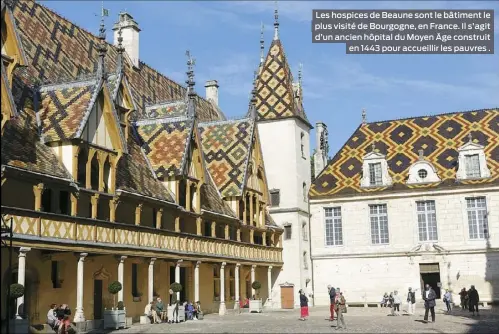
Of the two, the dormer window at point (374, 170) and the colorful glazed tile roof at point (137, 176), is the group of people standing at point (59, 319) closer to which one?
the colorful glazed tile roof at point (137, 176)

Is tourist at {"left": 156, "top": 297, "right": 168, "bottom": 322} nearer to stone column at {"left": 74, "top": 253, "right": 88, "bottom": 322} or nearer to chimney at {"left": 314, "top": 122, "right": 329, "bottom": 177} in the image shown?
stone column at {"left": 74, "top": 253, "right": 88, "bottom": 322}

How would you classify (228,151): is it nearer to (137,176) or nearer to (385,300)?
(137,176)

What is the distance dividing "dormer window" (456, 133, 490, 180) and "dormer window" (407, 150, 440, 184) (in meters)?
1.46

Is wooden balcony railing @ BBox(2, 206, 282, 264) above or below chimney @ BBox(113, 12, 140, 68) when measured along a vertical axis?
below

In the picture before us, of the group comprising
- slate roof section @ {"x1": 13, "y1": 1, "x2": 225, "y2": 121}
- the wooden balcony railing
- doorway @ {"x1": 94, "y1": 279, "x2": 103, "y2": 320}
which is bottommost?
doorway @ {"x1": 94, "y1": 279, "x2": 103, "y2": 320}

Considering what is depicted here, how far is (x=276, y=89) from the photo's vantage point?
42.2 m

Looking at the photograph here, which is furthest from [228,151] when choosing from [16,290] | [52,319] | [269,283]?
[16,290]

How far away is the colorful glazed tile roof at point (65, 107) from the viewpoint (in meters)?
21.2

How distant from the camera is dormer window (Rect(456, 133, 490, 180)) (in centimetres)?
3818

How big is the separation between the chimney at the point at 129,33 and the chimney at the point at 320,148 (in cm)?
1522

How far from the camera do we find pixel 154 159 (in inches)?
1105

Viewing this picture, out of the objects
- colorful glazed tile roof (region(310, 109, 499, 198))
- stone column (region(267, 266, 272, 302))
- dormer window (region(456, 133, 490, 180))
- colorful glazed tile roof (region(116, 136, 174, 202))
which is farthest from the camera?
colorful glazed tile roof (region(310, 109, 499, 198))

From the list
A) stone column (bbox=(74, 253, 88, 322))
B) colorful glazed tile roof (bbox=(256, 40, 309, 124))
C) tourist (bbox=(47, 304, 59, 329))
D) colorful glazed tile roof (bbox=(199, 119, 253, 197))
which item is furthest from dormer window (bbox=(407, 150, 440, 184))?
tourist (bbox=(47, 304, 59, 329))

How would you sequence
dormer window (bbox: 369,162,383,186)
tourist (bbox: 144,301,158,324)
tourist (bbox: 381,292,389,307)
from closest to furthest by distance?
tourist (bbox: 144,301,158,324) → tourist (bbox: 381,292,389,307) → dormer window (bbox: 369,162,383,186)
